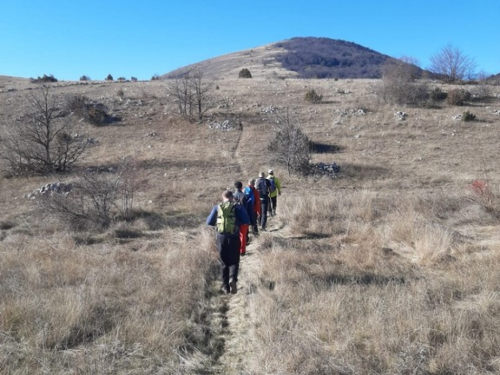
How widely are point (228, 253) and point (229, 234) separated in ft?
0.99

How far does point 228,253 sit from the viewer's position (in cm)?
575

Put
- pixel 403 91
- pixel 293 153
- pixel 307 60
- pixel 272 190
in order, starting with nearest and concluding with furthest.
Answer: pixel 272 190
pixel 293 153
pixel 403 91
pixel 307 60

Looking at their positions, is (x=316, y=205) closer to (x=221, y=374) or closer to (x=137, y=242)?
(x=137, y=242)

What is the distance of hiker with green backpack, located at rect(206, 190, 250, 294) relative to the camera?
568 centimetres

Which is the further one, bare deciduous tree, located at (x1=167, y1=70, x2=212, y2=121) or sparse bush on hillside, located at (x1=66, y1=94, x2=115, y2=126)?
bare deciduous tree, located at (x1=167, y1=70, x2=212, y2=121)

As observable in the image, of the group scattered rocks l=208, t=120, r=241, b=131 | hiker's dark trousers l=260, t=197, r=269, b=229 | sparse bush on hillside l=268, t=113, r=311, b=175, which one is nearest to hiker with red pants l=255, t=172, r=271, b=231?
hiker's dark trousers l=260, t=197, r=269, b=229

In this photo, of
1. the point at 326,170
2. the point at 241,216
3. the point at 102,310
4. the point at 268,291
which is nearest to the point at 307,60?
the point at 326,170

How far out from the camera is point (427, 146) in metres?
22.4

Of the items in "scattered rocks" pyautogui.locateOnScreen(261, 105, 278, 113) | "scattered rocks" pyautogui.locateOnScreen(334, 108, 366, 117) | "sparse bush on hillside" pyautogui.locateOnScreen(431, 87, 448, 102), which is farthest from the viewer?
"sparse bush on hillside" pyautogui.locateOnScreen(431, 87, 448, 102)

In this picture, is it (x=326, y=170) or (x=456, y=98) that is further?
(x=456, y=98)

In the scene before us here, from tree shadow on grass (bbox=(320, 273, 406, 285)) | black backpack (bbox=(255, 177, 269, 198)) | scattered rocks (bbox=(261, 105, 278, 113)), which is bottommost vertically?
tree shadow on grass (bbox=(320, 273, 406, 285))

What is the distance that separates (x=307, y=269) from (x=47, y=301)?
3.66m

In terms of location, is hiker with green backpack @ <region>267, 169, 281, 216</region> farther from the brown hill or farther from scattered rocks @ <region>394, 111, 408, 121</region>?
the brown hill

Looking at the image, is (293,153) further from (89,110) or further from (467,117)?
(89,110)
